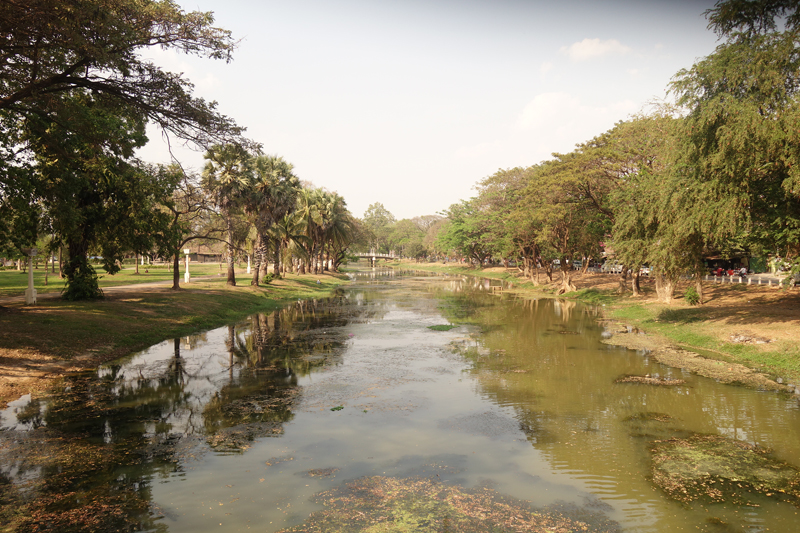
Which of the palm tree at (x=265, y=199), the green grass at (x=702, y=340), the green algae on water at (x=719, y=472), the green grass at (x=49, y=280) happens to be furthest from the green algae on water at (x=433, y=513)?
the palm tree at (x=265, y=199)

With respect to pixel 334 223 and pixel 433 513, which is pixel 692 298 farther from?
pixel 334 223

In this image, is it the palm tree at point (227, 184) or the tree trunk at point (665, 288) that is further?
the palm tree at point (227, 184)

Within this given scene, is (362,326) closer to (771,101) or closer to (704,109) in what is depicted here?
(704,109)

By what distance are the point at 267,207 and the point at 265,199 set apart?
2.67 feet

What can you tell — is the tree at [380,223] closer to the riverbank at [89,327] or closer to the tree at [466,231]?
the tree at [466,231]

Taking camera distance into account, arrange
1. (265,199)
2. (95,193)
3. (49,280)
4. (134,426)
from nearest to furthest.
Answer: (134,426) < (95,193) < (49,280) < (265,199)

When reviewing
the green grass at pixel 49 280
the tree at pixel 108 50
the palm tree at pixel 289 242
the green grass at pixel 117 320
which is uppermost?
the tree at pixel 108 50

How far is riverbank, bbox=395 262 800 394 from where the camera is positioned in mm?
15047

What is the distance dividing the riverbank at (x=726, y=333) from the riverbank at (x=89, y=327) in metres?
20.0

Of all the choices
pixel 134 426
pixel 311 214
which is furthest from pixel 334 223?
pixel 134 426

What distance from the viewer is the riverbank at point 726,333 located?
15047mm

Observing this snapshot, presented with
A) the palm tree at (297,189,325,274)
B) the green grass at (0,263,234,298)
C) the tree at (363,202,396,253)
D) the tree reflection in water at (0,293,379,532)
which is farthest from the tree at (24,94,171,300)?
the tree at (363,202,396,253)

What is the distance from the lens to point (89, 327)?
17.8 meters

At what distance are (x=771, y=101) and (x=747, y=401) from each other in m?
11.5
